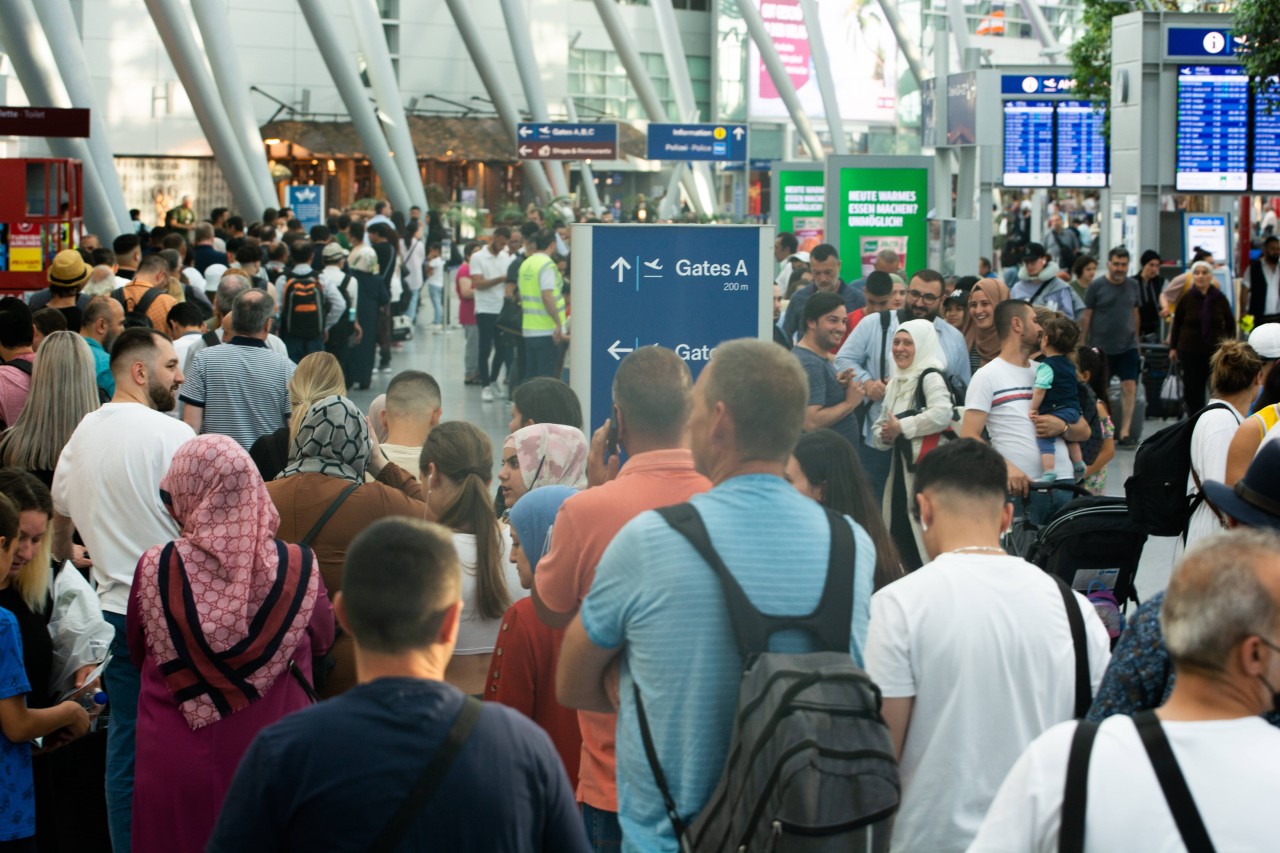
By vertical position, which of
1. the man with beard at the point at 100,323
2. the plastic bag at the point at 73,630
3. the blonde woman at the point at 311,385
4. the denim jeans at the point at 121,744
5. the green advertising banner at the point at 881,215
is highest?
the green advertising banner at the point at 881,215

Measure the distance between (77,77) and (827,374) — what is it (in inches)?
648

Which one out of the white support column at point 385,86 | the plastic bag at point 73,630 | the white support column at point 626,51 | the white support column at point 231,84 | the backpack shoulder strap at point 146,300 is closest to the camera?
the plastic bag at point 73,630

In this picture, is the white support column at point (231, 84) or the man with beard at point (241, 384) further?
the white support column at point (231, 84)

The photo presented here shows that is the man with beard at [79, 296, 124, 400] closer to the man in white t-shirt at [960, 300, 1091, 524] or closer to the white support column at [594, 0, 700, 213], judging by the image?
the man in white t-shirt at [960, 300, 1091, 524]

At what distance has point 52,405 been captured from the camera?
6113mm

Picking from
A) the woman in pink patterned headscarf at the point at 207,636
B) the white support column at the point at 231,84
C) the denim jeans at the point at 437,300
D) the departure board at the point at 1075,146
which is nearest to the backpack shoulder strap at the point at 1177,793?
the woman in pink patterned headscarf at the point at 207,636

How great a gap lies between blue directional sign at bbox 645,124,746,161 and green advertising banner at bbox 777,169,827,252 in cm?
151

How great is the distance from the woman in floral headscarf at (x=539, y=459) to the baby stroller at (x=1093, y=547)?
6.23 ft

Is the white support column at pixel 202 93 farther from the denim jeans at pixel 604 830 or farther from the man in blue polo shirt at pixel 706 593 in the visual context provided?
the man in blue polo shirt at pixel 706 593

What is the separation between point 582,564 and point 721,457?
0.48 meters

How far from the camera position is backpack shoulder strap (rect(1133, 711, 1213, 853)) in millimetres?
2322

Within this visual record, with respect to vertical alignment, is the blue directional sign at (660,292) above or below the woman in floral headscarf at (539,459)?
above

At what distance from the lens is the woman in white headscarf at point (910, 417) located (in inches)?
318

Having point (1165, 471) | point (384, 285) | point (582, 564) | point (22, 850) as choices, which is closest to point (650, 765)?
point (582, 564)
